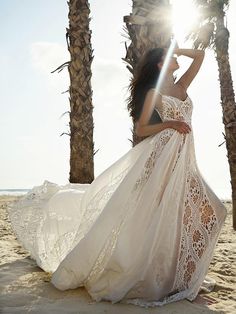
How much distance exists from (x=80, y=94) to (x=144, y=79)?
141 inches

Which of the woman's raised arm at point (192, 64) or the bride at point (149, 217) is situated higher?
the woman's raised arm at point (192, 64)

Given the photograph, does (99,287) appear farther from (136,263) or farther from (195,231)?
(195,231)

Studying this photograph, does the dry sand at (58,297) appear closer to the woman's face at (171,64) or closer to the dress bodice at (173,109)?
the dress bodice at (173,109)

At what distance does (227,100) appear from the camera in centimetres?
1078

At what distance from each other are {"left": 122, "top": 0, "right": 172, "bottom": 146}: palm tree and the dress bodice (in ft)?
5.81

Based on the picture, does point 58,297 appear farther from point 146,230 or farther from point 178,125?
point 178,125

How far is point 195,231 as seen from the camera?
3.49 m

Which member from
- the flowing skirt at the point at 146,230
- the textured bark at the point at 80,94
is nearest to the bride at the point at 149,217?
the flowing skirt at the point at 146,230

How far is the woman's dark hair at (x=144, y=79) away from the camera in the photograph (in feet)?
12.2

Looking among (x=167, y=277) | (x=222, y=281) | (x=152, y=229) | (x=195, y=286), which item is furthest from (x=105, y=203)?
(x=222, y=281)

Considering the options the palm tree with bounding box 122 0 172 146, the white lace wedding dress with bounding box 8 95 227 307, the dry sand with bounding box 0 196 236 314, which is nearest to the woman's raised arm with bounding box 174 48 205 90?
the white lace wedding dress with bounding box 8 95 227 307

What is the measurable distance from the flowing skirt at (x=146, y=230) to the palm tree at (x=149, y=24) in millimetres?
2002

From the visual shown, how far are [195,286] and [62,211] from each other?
5.18 ft

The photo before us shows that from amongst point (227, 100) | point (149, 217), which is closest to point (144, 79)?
point (149, 217)
